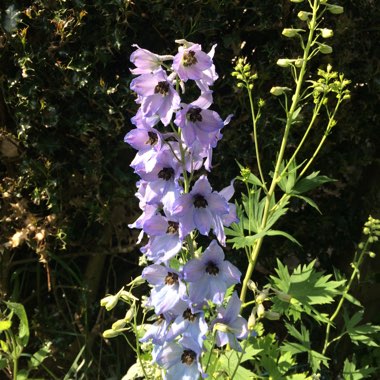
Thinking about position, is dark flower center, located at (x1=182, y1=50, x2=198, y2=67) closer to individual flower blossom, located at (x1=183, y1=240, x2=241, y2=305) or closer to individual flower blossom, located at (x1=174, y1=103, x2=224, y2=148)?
individual flower blossom, located at (x1=174, y1=103, x2=224, y2=148)

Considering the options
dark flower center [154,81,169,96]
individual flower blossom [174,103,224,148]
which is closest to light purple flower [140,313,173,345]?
individual flower blossom [174,103,224,148]

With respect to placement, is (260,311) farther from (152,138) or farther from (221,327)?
(152,138)

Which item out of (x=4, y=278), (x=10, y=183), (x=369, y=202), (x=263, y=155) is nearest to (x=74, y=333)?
(x=4, y=278)

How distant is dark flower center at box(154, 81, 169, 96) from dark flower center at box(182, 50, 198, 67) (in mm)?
69

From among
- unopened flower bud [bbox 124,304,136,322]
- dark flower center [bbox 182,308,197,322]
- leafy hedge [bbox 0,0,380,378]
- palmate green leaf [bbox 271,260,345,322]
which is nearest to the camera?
dark flower center [bbox 182,308,197,322]

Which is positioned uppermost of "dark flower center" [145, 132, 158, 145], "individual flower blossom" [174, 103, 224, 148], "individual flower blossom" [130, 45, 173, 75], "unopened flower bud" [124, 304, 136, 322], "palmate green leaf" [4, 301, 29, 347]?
"individual flower blossom" [130, 45, 173, 75]

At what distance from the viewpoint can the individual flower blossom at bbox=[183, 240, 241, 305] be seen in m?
1.44

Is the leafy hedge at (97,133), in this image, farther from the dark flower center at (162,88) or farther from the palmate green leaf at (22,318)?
the dark flower center at (162,88)

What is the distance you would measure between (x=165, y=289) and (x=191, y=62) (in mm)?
586

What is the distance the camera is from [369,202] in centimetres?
310

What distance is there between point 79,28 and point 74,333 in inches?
61.1

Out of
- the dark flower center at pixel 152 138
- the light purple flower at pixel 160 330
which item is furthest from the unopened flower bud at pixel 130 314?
the dark flower center at pixel 152 138

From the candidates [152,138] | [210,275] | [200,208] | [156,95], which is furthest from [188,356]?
[156,95]

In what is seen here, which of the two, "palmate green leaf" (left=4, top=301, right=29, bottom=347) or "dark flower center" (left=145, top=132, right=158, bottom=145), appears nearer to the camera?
"dark flower center" (left=145, top=132, right=158, bottom=145)
